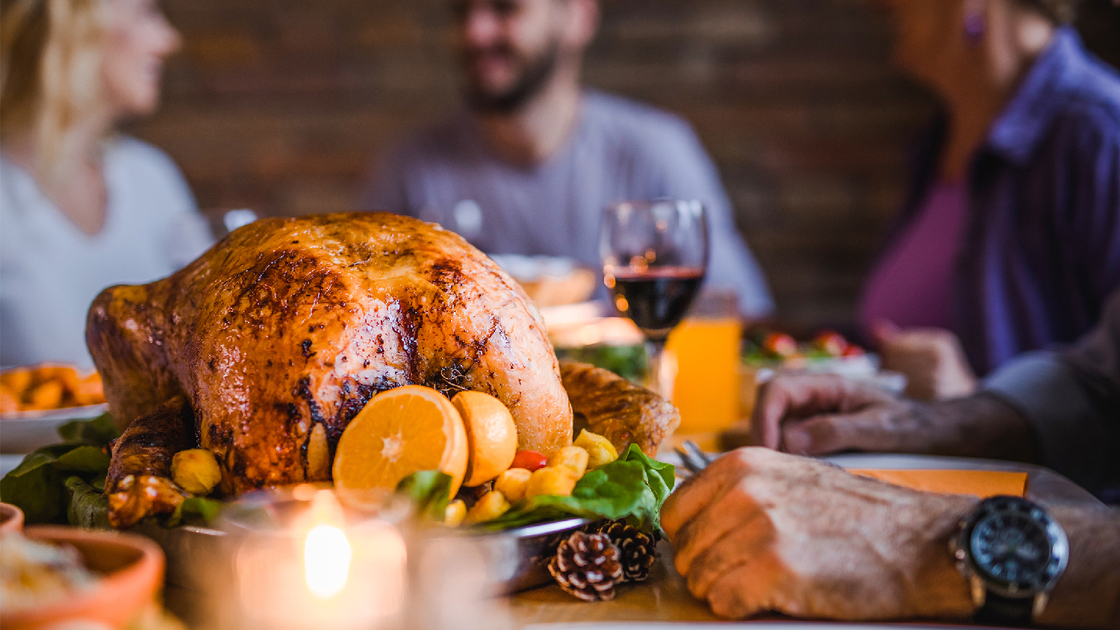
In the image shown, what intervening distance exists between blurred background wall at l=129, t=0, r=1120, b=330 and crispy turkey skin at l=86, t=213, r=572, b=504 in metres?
4.09

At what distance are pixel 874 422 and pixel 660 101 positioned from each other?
12.7ft

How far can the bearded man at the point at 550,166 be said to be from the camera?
4262mm

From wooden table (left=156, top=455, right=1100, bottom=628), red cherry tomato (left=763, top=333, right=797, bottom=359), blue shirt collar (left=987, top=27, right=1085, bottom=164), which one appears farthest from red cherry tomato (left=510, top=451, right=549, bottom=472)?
blue shirt collar (left=987, top=27, right=1085, bottom=164)

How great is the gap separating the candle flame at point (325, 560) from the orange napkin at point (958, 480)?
2.29ft

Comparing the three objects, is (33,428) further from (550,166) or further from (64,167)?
(550,166)

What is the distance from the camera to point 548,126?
4395 millimetres

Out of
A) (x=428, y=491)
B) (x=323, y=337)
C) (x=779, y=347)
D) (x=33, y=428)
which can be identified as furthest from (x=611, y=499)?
(x=779, y=347)

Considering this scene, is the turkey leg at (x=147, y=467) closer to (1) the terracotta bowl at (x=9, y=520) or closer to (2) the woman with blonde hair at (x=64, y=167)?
(1) the terracotta bowl at (x=9, y=520)

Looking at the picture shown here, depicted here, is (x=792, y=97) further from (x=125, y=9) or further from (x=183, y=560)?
(x=183, y=560)

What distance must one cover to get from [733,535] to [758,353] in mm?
1285

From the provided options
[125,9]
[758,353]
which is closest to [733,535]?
[758,353]

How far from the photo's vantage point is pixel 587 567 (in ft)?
2.48

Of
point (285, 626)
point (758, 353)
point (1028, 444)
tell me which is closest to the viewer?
point (285, 626)

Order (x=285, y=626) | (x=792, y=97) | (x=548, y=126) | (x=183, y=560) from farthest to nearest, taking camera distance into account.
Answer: (x=792, y=97), (x=548, y=126), (x=183, y=560), (x=285, y=626)
